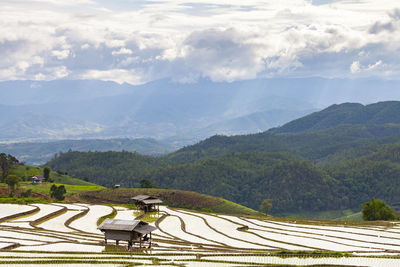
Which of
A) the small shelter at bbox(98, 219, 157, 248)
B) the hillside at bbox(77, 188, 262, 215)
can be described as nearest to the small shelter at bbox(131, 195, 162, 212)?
the small shelter at bbox(98, 219, 157, 248)

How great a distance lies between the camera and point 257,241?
197 ft

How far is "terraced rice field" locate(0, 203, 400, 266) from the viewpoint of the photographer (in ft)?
138

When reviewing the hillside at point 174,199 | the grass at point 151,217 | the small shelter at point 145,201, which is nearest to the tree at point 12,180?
the hillside at point 174,199

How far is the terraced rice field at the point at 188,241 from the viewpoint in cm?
4212

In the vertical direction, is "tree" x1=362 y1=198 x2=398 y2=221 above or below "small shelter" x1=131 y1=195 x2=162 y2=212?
below

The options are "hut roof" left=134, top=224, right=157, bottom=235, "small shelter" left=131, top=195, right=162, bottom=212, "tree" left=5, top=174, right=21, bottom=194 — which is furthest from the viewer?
"tree" left=5, top=174, right=21, bottom=194

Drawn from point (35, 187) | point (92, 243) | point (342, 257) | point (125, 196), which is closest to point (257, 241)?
point (342, 257)

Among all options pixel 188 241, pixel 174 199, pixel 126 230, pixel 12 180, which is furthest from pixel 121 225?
pixel 174 199

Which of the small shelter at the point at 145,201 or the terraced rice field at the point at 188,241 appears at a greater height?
the small shelter at the point at 145,201

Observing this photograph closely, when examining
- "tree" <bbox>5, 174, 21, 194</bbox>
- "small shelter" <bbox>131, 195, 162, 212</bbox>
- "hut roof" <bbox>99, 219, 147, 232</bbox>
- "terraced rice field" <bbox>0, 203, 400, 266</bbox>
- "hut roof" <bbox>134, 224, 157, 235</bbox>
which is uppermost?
"tree" <bbox>5, 174, 21, 194</bbox>

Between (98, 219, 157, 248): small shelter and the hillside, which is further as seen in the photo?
the hillside

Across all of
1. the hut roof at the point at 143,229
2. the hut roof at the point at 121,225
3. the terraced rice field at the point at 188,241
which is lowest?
the terraced rice field at the point at 188,241

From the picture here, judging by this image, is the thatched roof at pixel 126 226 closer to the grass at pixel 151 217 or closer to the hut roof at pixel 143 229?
the hut roof at pixel 143 229

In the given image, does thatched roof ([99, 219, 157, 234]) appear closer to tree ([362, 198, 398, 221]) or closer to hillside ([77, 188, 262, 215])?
tree ([362, 198, 398, 221])
